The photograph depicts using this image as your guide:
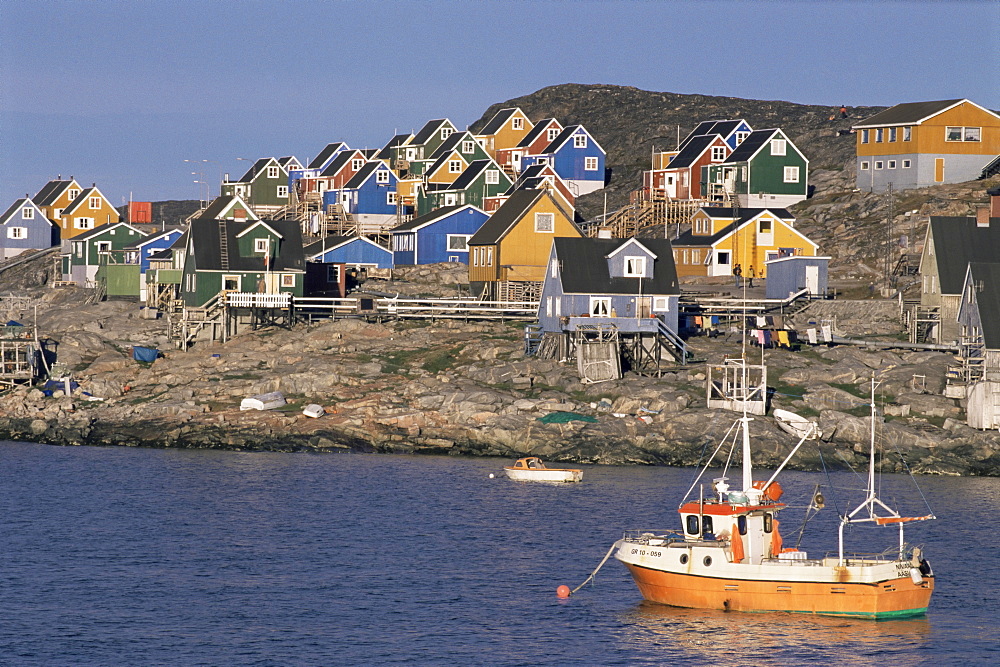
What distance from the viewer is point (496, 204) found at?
123 metres

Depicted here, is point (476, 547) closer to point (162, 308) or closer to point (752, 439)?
point (752, 439)

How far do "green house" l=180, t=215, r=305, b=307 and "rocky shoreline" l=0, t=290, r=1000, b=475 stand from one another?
7279 millimetres

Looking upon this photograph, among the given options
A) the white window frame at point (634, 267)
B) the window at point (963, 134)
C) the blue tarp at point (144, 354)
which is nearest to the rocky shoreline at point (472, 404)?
the blue tarp at point (144, 354)

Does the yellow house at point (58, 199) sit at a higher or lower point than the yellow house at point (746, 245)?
higher

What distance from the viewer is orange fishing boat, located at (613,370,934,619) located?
4206 centimetres

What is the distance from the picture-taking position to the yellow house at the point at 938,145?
11162 cm

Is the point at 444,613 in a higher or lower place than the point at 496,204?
lower

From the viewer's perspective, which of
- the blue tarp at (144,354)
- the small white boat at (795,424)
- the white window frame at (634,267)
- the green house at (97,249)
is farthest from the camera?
the green house at (97,249)

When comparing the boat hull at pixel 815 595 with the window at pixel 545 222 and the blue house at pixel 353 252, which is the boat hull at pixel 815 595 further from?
the blue house at pixel 353 252

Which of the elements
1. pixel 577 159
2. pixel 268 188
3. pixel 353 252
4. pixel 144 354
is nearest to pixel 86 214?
pixel 268 188

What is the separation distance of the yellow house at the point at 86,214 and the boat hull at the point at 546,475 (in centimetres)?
8562

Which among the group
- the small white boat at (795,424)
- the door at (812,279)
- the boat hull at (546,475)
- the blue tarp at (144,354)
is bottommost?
the boat hull at (546,475)

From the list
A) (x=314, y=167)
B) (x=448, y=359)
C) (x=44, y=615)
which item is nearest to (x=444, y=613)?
(x=44, y=615)

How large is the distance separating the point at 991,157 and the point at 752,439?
178 feet
